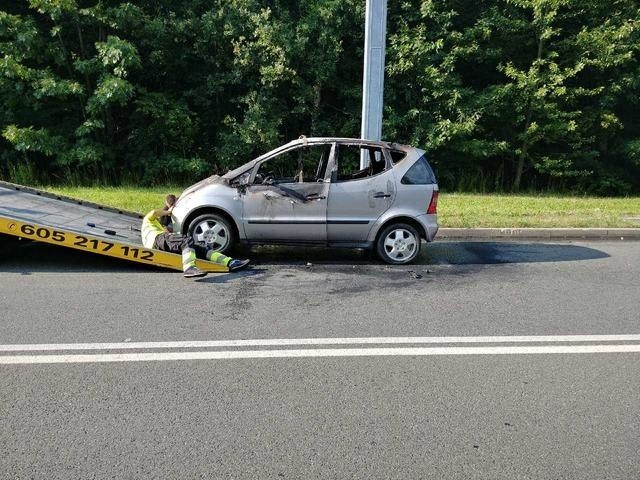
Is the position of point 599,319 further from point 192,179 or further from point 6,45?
point 6,45

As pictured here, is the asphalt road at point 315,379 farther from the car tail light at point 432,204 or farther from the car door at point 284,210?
the car tail light at point 432,204

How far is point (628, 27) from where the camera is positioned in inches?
646

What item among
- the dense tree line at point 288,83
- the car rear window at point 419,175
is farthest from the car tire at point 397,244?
the dense tree line at point 288,83

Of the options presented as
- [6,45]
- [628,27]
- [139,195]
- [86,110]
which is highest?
[628,27]

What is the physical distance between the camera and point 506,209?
1204 centimetres

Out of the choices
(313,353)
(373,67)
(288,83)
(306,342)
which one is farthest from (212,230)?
(288,83)

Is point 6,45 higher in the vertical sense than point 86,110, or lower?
higher

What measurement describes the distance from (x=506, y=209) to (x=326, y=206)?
5.81 metres

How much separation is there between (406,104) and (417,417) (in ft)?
49.9

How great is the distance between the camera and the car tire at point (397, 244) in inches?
312

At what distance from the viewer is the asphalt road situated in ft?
9.96

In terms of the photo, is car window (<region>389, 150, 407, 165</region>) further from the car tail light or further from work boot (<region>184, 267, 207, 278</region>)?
work boot (<region>184, 267, 207, 278</region>)

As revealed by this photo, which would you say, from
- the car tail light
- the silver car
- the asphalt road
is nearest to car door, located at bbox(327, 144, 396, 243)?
the silver car

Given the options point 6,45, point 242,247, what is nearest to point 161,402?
point 242,247
